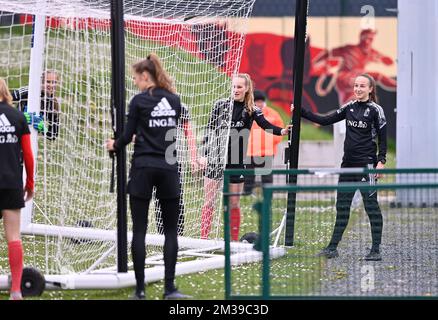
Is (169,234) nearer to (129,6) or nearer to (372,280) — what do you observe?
(372,280)

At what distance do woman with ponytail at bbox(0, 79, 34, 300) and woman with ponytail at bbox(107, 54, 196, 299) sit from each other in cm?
69

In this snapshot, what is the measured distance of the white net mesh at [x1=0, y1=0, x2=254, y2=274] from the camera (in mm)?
9555

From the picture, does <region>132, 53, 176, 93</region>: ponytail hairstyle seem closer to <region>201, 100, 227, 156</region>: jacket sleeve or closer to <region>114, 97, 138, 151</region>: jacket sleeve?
<region>114, 97, 138, 151</region>: jacket sleeve

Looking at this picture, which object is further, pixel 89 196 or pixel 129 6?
pixel 129 6

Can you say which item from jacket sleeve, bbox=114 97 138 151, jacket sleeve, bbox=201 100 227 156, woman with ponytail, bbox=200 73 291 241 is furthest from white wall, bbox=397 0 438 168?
jacket sleeve, bbox=114 97 138 151

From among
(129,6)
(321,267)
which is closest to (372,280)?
(321,267)

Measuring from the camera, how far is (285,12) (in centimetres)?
2050

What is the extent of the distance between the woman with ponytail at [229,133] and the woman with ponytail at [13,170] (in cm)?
314

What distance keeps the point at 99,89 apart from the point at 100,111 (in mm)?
225

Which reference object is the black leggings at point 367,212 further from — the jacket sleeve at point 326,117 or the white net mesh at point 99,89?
the white net mesh at point 99,89

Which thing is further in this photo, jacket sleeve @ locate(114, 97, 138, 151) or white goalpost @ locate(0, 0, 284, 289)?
white goalpost @ locate(0, 0, 284, 289)

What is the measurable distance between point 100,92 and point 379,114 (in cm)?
275

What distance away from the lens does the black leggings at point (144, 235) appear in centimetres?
795
